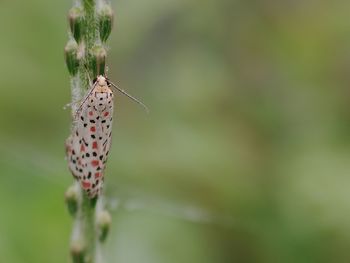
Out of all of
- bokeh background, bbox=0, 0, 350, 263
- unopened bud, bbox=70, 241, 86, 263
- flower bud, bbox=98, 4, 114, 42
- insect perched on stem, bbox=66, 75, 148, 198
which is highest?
bokeh background, bbox=0, 0, 350, 263

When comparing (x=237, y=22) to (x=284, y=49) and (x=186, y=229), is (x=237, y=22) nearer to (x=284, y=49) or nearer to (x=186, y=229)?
(x=284, y=49)

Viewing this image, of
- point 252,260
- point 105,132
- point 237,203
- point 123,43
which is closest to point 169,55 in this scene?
point 123,43

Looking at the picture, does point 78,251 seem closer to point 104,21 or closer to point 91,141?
point 91,141

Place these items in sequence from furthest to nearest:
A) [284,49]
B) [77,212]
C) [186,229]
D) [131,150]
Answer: [284,49]
[131,150]
[186,229]
[77,212]

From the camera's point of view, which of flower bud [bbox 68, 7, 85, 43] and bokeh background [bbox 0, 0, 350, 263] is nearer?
flower bud [bbox 68, 7, 85, 43]

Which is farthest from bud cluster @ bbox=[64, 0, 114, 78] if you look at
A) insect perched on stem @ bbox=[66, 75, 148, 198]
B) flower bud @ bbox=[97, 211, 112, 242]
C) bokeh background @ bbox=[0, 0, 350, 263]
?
bokeh background @ bbox=[0, 0, 350, 263]

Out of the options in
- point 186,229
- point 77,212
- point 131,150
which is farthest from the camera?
point 131,150

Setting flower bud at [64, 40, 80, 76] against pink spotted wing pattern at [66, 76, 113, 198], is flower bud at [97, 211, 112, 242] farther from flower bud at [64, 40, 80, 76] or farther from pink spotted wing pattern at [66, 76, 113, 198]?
flower bud at [64, 40, 80, 76]
